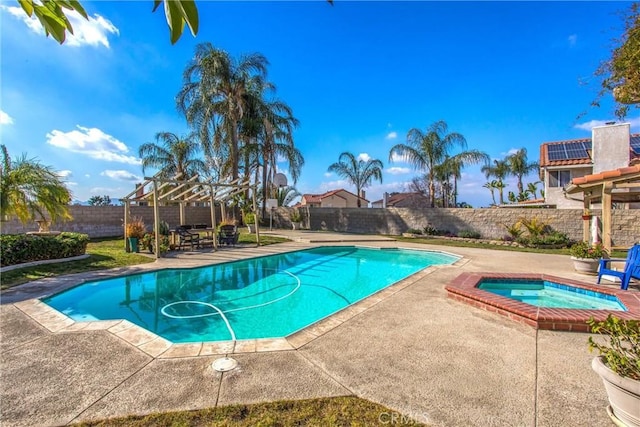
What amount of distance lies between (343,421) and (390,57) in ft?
54.1

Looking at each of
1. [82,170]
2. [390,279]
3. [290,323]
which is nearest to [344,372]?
[290,323]

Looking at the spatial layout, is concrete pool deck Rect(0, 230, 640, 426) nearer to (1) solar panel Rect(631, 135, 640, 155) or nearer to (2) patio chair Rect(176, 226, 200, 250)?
(2) patio chair Rect(176, 226, 200, 250)


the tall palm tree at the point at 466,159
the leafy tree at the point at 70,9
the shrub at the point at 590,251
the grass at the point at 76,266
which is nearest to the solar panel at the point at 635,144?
the tall palm tree at the point at 466,159

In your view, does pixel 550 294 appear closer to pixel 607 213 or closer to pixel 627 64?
pixel 607 213

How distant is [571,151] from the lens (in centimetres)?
2131

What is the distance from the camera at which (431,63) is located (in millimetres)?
15930

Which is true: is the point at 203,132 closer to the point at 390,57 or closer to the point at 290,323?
the point at 390,57

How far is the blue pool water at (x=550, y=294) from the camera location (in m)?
5.97

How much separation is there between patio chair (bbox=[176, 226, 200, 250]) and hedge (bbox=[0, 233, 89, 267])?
3.33m

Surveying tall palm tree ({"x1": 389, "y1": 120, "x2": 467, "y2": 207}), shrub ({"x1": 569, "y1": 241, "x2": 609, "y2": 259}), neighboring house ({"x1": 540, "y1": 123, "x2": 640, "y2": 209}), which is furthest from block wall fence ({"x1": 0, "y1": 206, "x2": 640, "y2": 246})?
neighboring house ({"x1": 540, "y1": 123, "x2": 640, "y2": 209})

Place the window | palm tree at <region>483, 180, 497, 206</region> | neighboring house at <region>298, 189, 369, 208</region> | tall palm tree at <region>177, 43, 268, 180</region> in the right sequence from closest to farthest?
1. tall palm tree at <region>177, 43, 268, 180</region>
2. the window
3. palm tree at <region>483, 180, 497, 206</region>
4. neighboring house at <region>298, 189, 369, 208</region>

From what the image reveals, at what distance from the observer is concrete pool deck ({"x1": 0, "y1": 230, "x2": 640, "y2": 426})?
2.66 meters

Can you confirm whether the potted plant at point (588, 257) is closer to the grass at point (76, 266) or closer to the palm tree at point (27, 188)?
the grass at point (76, 266)

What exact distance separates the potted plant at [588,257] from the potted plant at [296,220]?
18.9 meters
